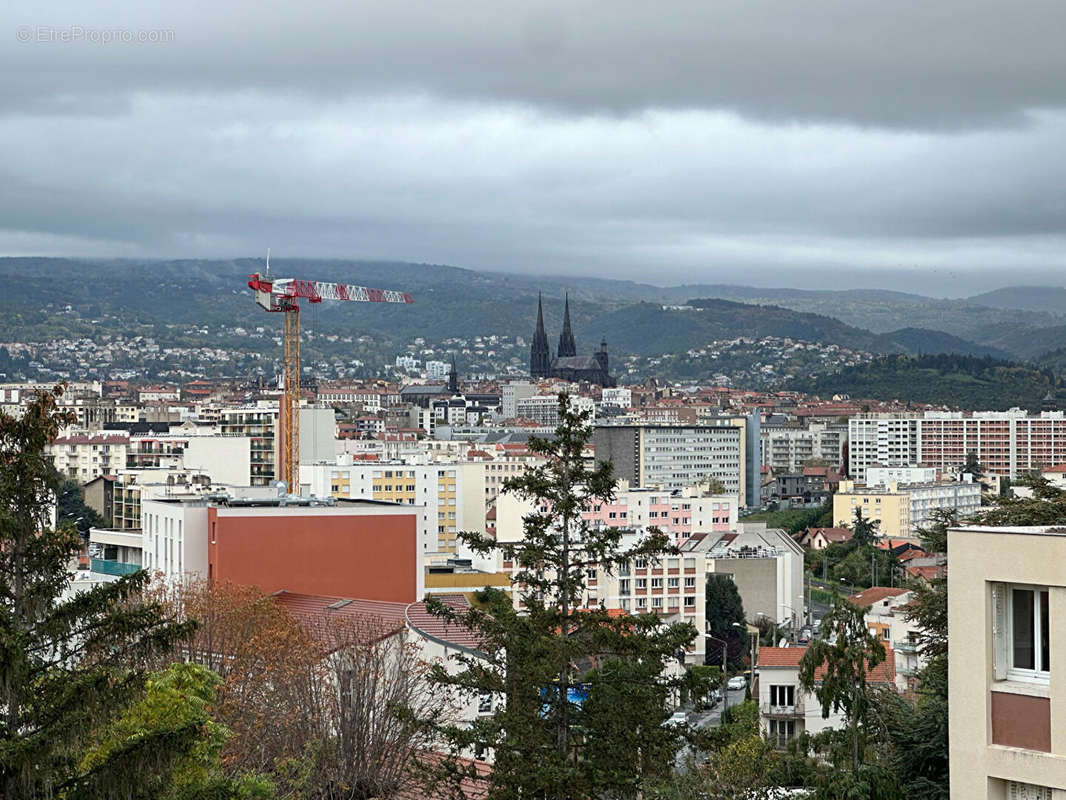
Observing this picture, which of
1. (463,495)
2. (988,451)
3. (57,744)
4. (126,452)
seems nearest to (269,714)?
(57,744)

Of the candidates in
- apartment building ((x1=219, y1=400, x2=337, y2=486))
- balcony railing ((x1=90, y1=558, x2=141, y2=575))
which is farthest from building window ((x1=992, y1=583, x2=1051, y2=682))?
apartment building ((x1=219, y1=400, x2=337, y2=486))

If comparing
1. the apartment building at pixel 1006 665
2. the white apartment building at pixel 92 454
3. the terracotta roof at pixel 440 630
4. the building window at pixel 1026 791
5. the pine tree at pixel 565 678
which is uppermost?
the apartment building at pixel 1006 665

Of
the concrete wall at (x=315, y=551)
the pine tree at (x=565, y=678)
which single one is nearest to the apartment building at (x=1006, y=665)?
the pine tree at (x=565, y=678)

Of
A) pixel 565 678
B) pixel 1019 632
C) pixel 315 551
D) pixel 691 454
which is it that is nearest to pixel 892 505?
pixel 691 454

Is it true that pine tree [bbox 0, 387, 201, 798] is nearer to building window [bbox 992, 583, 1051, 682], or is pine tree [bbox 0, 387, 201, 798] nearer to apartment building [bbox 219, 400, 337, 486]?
building window [bbox 992, 583, 1051, 682]

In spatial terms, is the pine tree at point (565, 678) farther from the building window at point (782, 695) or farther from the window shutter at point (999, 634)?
the building window at point (782, 695)

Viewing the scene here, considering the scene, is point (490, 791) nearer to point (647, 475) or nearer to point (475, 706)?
point (475, 706)

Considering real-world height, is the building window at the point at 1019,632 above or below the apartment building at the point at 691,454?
above

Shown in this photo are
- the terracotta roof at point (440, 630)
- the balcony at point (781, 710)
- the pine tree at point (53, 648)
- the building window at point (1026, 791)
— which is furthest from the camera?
the balcony at point (781, 710)

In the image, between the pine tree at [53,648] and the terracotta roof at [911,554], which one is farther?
the terracotta roof at [911,554]
